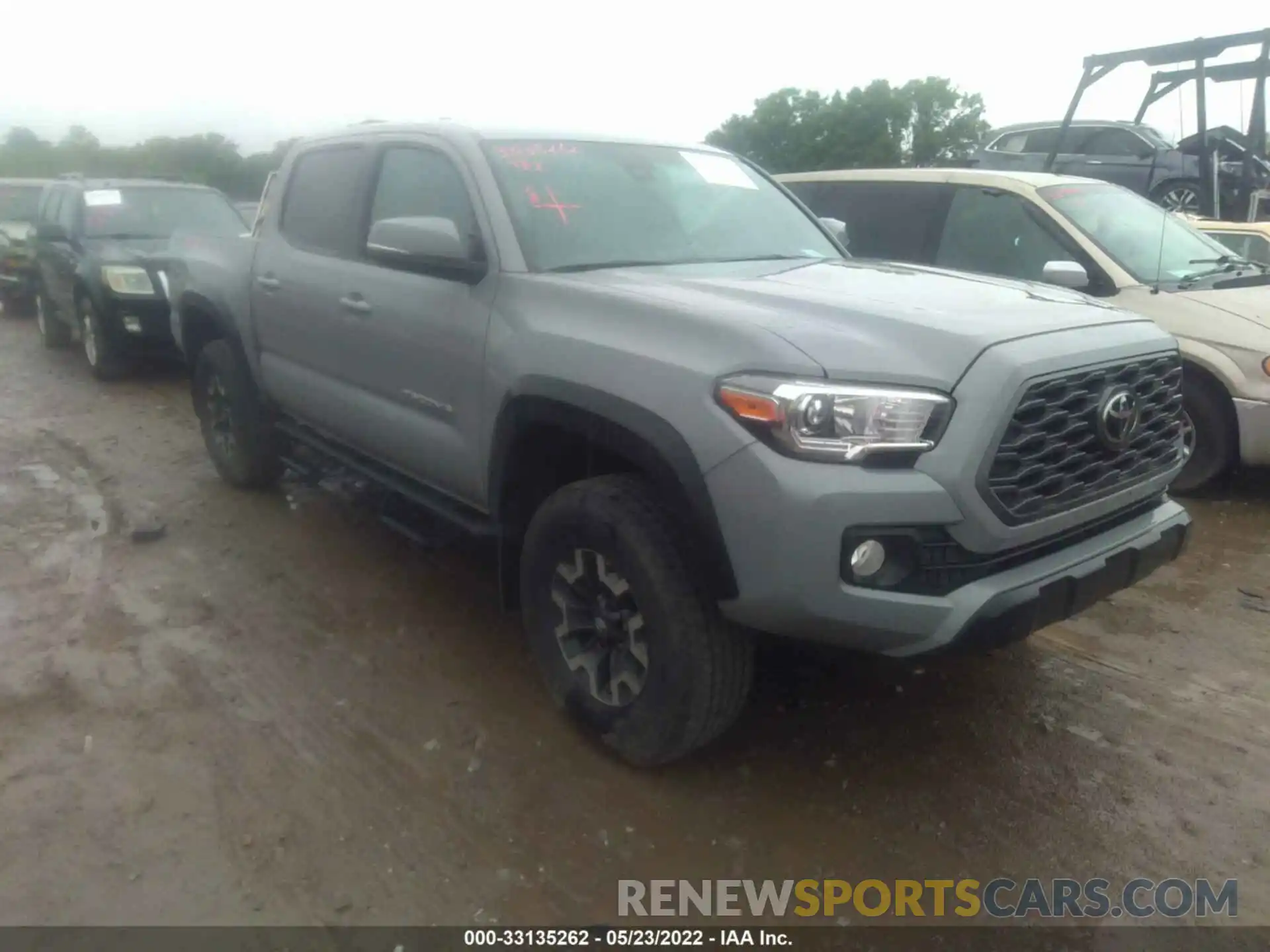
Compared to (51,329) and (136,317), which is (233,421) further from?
(51,329)

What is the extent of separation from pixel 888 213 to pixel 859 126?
2693 cm

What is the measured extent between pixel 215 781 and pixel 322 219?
2529 millimetres

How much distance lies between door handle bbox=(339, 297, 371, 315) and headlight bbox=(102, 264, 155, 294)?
541 centimetres

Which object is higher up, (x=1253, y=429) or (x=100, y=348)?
(x=100, y=348)

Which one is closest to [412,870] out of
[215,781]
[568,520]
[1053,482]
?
[215,781]

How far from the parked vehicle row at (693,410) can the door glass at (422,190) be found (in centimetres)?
1

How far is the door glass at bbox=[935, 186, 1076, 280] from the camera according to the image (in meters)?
5.96

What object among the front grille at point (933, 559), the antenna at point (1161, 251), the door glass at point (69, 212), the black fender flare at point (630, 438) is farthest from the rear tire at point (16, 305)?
the front grille at point (933, 559)

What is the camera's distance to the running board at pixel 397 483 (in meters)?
3.68

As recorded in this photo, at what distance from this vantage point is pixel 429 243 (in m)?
3.40

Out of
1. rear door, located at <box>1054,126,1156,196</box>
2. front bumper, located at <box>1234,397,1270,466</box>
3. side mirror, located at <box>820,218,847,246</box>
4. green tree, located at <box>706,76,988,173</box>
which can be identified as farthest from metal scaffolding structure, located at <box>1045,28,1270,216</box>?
green tree, located at <box>706,76,988,173</box>

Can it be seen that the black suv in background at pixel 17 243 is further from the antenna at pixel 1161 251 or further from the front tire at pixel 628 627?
the antenna at pixel 1161 251

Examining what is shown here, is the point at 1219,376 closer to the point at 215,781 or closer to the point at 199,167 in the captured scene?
the point at 215,781

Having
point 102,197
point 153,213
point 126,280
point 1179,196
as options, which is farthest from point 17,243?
point 1179,196
